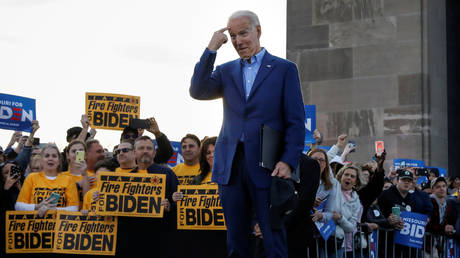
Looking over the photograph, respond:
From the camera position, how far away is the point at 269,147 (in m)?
5.18

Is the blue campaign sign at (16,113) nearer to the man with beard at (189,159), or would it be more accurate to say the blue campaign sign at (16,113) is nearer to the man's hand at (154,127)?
the man's hand at (154,127)

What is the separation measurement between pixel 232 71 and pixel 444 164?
16.9 m

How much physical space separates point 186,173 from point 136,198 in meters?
Result: 1.40

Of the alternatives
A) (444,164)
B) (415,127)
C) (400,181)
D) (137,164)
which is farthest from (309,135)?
(444,164)

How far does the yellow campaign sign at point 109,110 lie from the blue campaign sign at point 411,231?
164 inches

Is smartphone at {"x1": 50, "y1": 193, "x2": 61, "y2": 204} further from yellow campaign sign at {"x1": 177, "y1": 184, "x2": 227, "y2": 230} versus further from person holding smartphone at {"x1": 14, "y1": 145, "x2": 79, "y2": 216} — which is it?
yellow campaign sign at {"x1": 177, "y1": 184, "x2": 227, "y2": 230}

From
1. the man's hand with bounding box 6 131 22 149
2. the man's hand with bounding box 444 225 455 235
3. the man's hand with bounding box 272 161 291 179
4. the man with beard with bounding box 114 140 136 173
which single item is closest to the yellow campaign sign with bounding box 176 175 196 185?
the man with beard with bounding box 114 140 136 173

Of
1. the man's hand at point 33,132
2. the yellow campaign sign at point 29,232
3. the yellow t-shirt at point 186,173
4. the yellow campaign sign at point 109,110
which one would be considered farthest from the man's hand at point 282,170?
the yellow campaign sign at point 109,110

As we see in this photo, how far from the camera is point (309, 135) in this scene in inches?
533

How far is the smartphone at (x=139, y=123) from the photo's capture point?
11152 millimetres

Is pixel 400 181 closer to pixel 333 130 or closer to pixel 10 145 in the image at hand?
pixel 10 145

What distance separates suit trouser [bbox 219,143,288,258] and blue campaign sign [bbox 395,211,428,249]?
21.5 ft

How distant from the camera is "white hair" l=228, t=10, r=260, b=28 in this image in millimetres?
5250

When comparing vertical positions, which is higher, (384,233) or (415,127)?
(415,127)
